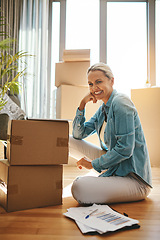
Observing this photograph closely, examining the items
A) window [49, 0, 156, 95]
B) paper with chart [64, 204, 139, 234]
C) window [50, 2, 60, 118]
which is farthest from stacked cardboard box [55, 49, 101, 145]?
paper with chart [64, 204, 139, 234]

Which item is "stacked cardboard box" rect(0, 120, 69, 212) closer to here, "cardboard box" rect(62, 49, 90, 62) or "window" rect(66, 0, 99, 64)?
"cardboard box" rect(62, 49, 90, 62)

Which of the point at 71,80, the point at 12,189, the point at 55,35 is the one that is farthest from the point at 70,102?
the point at 12,189

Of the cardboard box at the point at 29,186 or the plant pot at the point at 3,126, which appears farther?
the plant pot at the point at 3,126

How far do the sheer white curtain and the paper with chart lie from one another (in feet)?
6.99

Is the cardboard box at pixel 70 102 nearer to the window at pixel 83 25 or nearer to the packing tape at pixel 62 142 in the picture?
the window at pixel 83 25

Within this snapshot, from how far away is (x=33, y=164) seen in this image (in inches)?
48.4

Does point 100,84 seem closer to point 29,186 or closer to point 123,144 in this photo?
point 123,144

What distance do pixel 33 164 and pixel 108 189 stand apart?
0.41 m

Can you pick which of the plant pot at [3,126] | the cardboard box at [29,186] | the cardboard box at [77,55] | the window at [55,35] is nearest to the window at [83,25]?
the window at [55,35]

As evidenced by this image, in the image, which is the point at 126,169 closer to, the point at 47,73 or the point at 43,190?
the point at 43,190

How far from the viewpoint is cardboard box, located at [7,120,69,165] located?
1192mm

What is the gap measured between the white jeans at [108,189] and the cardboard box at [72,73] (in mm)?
1438

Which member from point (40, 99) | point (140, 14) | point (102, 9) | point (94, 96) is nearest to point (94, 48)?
point (102, 9)

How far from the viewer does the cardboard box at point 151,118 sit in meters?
2.85
